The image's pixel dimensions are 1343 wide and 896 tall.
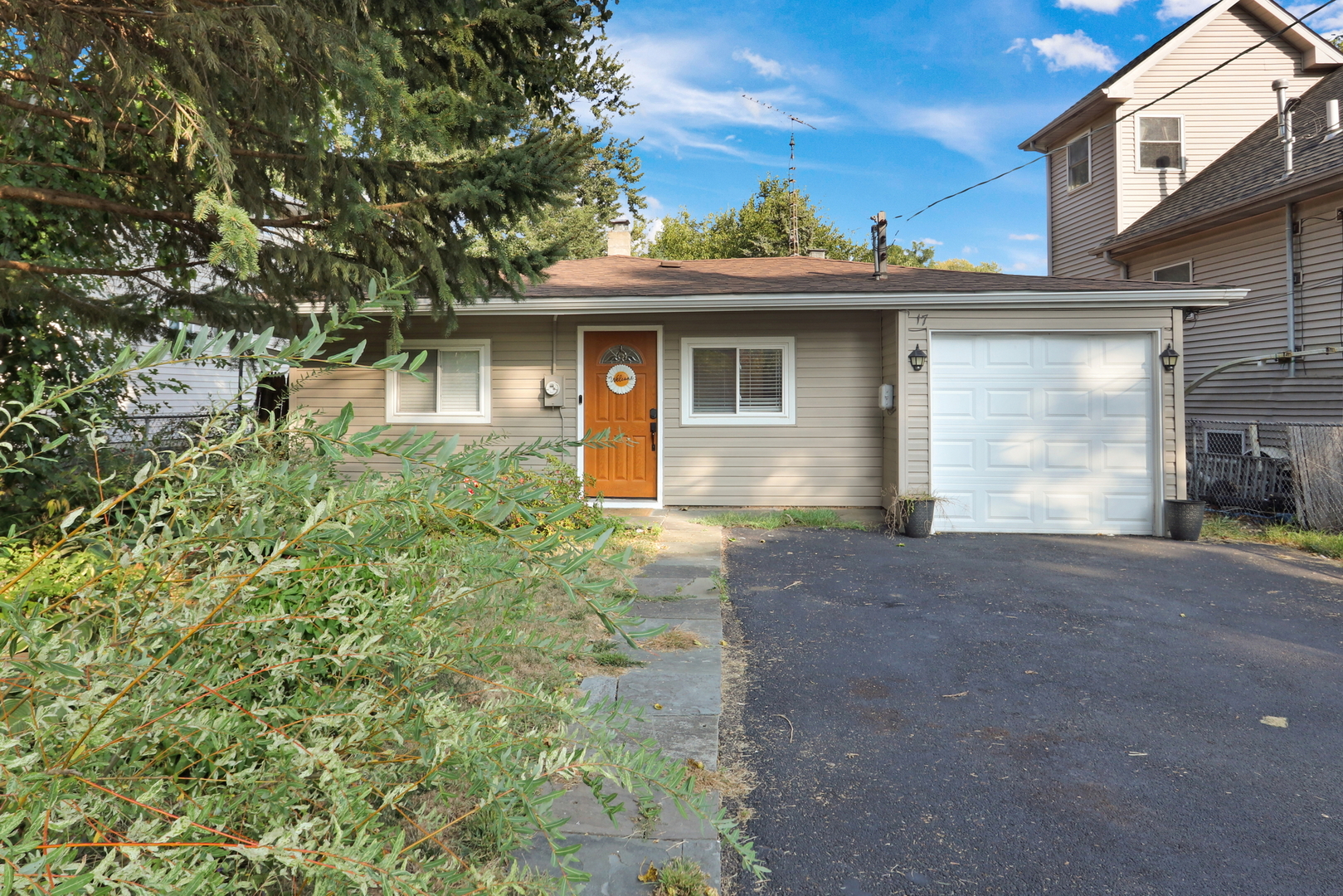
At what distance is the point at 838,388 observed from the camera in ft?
31.2

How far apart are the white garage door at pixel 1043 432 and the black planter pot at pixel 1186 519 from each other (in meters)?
0.34

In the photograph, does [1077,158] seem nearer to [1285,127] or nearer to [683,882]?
[1285,127]

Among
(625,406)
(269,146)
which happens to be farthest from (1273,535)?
(269,146)

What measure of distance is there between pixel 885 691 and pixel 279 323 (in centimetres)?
493

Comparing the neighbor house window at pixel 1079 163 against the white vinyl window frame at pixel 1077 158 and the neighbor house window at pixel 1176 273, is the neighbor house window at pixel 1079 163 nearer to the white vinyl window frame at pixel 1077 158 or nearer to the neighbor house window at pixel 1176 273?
the white vinyl window frame at pixel 1077 158

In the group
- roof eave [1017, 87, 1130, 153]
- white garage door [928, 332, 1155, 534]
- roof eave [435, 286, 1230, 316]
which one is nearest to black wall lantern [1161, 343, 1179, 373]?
white garage door [928, 332, 1155, 534]

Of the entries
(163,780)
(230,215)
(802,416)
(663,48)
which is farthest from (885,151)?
(163,780)

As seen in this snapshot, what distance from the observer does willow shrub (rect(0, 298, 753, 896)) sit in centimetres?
109

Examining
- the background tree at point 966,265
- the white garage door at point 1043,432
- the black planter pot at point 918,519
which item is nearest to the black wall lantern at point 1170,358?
the white garage door at point 1043,432

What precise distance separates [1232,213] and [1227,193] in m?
0.78

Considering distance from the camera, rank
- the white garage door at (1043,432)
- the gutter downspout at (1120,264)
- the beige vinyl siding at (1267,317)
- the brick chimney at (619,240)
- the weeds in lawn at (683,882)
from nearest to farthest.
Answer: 1. the weeds in lawn at (683,882)
2. the white garage door at (1043,432)
3. the beige vinyl siding at (1267,317)
4. the brick chimney at (619,240)
5. the gutter downspout at (1120,264)

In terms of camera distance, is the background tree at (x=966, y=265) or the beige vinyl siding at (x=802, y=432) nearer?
the beige vinyl siding at (x=802, y=432)

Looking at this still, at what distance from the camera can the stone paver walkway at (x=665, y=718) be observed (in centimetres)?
214

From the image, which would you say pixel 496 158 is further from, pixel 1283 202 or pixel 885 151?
pixel 885 151
